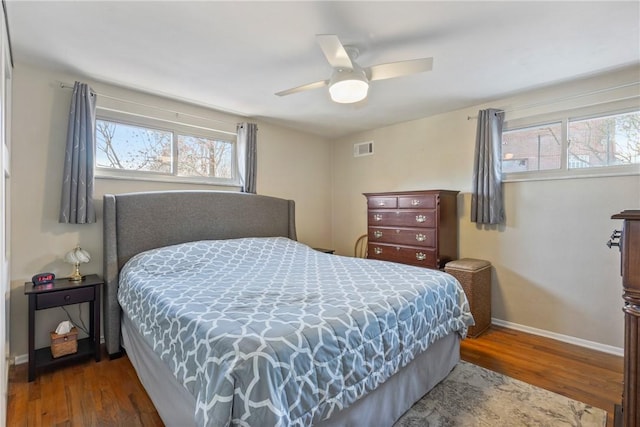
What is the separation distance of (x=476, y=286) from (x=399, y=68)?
7.48ft

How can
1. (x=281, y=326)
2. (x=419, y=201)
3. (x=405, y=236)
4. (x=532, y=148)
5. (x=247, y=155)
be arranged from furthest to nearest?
(x=247, y=155) < (x=405, y=236) < (x=419, y=201) < (x=532, y=148) < (x=281, y=326)

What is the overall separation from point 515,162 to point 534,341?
1859 mm

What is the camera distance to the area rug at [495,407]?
71.9 inches

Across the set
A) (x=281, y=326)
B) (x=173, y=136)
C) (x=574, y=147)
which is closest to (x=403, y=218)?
(x=574, y=147)

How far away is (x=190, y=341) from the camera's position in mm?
1376

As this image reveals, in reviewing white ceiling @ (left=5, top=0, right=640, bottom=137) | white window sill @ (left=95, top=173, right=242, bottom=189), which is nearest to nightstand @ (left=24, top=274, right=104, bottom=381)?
white window sill @ (left=95, top=173, right=242, bottom=189)

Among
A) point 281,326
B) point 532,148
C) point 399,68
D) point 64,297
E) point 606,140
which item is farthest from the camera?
point 532,148

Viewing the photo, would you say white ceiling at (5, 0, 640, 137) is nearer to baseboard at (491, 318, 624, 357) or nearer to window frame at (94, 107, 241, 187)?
window frame at (94, 107, 241, 187)

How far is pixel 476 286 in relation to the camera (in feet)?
10.1

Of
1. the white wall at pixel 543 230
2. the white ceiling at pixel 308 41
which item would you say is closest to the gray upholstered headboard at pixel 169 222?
the white ceiling at pixel 308 41

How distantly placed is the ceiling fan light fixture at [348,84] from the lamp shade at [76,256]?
2.49 m

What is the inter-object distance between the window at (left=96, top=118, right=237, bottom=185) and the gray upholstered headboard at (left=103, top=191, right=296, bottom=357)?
1.10 feet

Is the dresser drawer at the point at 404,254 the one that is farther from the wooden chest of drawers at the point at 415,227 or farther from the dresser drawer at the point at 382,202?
the dresser drawer at the point at 382,202

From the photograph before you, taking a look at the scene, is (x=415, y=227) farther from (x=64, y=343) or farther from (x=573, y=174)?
(x=64, y=343)
